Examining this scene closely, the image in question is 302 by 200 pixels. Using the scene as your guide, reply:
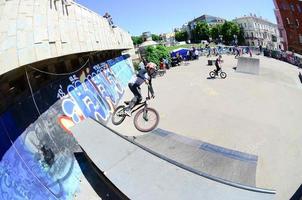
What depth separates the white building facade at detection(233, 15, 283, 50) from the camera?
12581cm

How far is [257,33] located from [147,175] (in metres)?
136

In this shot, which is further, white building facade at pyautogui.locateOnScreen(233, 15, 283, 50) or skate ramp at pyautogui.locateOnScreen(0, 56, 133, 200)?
white building facade at pyautogui.locateOnScreen(233, 15, 283, 50)

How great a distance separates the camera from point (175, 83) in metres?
22.8

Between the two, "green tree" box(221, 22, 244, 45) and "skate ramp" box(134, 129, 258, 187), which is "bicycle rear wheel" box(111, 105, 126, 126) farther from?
"green tree" box(221, 22, 244, 45)

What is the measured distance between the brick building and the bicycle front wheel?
55.4 meters

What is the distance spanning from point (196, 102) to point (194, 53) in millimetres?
28171

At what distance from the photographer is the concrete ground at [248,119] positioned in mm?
8133

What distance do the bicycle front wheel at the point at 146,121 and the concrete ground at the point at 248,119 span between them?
32 cm

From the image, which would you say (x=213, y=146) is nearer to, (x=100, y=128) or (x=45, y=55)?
(x=100, y=128)

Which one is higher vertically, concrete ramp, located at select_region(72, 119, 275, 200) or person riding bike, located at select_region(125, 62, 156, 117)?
person riding bike, located at select_region(125, 62, 156, 117)

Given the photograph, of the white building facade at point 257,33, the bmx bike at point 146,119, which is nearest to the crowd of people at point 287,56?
the bmx bike at point 146,119

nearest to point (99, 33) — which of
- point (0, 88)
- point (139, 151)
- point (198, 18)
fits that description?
point (0, 88)

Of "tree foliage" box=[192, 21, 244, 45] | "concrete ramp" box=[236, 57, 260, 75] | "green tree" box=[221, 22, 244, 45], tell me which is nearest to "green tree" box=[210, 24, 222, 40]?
"tree foliage" box=[192, 21, 244, 45]

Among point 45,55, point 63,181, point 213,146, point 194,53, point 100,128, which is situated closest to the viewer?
point 63,181
